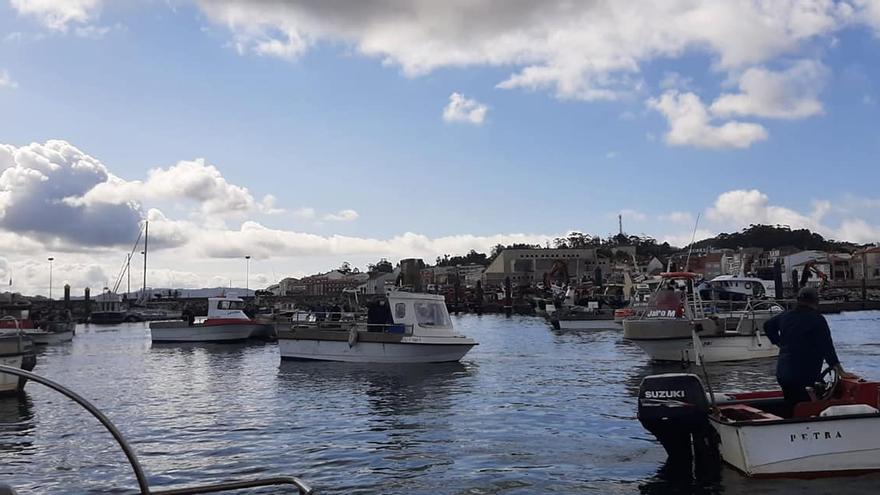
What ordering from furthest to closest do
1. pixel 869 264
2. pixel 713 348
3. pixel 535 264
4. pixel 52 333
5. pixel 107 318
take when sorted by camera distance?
pixel 535 264
pixel 869 264
pixel 107 318
pixel 52 333
pixel 713 348

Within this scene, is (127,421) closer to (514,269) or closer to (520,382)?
(520,382)

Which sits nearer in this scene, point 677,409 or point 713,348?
point 677,409

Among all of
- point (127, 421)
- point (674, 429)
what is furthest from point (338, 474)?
point (127, 421)

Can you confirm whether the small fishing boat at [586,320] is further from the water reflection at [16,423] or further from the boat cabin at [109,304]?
the boat cabin at [109,304]

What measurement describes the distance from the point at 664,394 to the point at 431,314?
18.3 metres

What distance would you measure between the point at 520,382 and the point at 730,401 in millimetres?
11487

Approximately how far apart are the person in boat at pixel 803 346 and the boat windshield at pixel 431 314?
18.1m

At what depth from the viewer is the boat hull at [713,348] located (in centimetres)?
2477

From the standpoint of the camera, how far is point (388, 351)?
26984 mm

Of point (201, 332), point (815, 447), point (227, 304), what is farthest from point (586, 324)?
point (815, 447)

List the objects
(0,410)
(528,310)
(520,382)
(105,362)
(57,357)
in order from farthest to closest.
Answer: (528,310) → (57,357) → (105,362) → (520,382) → (0,410)

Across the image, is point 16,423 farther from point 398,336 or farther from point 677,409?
point 677,409

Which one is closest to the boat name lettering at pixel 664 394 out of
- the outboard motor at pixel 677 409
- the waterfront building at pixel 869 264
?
the outboard motor at pixel 677 409

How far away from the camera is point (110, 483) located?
10.9m
